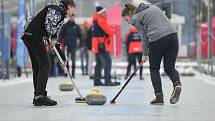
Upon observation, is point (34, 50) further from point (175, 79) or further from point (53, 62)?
point (53, 62)

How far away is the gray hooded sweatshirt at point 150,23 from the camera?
9562 mm

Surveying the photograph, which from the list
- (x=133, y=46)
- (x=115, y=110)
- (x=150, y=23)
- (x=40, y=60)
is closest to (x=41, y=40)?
(x=40, y=60)

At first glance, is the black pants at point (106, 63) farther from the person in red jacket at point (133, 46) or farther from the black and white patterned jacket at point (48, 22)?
the black and white patterned jacket at point (48, 22)

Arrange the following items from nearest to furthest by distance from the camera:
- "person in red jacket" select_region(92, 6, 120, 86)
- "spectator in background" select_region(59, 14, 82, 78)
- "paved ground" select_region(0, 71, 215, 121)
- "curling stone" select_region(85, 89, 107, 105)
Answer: "paved ground" select_region(0, 71, 215, 121), "curling stone" select_region(85, 89, 107, 105), "person in red jacket" select_region(92, 6, 120, 86), "spectator in background" select_region(59, 14, 82, 78)

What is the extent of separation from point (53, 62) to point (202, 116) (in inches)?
538

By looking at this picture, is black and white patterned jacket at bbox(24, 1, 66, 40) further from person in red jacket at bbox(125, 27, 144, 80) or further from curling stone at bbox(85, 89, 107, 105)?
person in red jacket at bbox(125, 27, 144, 80)

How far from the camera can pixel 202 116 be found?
782 cm

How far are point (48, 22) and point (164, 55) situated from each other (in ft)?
5.45

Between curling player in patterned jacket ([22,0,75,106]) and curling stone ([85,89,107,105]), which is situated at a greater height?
curling player in patterned jacket ([22,0,75,106])

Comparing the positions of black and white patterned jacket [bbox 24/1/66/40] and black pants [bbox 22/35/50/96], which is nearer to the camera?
black and white patterned jacket [bbox 24/1/66/40]

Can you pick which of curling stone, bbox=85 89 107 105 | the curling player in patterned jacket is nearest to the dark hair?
the curling player in patterned jacket

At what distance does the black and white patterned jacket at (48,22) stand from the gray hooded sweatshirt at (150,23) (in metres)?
1.01

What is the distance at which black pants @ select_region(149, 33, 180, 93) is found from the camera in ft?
31.4

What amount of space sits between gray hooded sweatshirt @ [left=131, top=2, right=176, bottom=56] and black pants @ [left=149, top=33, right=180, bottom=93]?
0.07m
